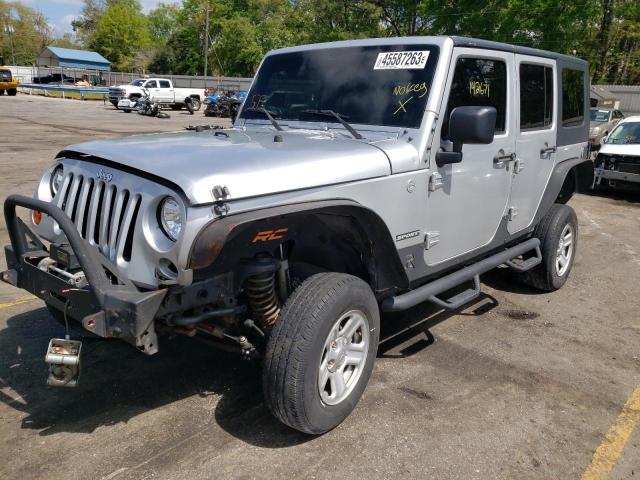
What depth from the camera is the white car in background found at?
36.3 ft

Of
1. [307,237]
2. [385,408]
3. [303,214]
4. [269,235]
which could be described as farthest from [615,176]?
[269,235]

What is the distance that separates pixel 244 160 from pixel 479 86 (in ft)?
6.83

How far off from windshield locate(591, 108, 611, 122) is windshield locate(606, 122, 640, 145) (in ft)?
18.5

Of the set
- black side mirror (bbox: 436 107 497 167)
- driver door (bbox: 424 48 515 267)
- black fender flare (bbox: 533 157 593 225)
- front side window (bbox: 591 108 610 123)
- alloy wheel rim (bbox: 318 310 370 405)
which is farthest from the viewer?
front side window (bbox: 591 108 610 123)

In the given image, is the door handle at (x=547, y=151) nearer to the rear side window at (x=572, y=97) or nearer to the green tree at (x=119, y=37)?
the rear side window at (x=572, y=97)

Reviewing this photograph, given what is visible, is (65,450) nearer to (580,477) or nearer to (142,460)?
(142,460)

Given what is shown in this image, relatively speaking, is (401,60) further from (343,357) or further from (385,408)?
(385,408)

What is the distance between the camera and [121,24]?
86.3 metres

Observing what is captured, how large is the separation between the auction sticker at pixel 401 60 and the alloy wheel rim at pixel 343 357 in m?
1.69

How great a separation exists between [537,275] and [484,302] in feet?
2.08

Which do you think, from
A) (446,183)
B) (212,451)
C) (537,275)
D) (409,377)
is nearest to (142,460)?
(212,451)

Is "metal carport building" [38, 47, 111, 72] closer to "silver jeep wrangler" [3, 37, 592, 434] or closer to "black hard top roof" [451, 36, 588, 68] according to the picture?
"black hard top roof" [451, 36, 588, 68]

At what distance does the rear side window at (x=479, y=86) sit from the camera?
378cm

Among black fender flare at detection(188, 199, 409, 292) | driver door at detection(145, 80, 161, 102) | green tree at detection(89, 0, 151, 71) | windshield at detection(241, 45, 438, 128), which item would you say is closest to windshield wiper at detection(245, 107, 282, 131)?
windshield at detection(241, 45, 438, 128)
